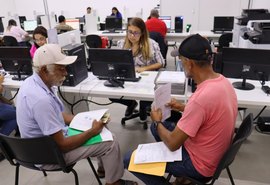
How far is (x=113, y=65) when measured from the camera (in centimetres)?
220

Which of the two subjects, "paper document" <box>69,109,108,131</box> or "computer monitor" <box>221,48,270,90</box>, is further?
"computer monitor" <box>221,48,270,90</box>

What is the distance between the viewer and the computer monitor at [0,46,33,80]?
2.42m

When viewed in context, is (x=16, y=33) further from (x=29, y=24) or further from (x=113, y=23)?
(x=113, y=23)

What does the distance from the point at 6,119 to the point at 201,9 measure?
19.8ft

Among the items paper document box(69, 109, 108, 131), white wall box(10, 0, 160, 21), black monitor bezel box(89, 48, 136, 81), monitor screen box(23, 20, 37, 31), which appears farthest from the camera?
white wall box(10, 0, 160, 21)

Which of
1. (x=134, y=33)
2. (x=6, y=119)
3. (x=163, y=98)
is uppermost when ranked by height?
(x=134, y=33)

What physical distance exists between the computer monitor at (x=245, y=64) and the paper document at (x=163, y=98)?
71 centimetres

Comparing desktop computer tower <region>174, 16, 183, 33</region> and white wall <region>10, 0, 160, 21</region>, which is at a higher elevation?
white wall <region>10, 0, 160, 21</region>

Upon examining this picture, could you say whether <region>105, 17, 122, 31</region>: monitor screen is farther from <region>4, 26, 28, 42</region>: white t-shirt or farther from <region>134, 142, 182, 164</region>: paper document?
<region>134, 142, 182, 164</region>: paper document

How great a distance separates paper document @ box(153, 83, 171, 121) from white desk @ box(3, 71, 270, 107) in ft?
0.96

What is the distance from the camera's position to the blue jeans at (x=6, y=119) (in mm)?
2320

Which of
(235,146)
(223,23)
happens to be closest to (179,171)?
(235,146)

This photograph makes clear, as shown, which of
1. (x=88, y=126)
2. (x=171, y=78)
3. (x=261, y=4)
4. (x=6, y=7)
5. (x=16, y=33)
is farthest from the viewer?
(x=6, y=7)

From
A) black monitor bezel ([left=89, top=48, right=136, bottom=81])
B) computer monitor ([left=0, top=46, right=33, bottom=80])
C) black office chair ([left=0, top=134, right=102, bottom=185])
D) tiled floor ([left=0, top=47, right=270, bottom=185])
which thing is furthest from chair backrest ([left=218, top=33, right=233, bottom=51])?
black office chair ([left=0, top=134, right=102, bottom=185])
